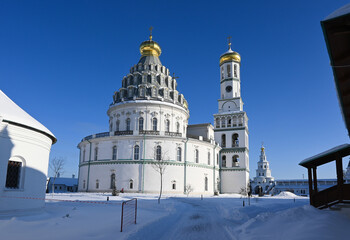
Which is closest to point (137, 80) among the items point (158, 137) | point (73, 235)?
point (158, 137)

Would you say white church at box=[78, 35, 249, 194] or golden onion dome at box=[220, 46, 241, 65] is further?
golden onion dome at box=[220, 46, 241, 65]

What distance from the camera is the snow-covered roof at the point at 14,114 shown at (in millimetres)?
14401

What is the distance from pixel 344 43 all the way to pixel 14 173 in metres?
15.9

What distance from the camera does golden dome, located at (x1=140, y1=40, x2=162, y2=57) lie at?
52.2 m

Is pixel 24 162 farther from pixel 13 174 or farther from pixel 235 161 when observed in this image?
pixel 235 161

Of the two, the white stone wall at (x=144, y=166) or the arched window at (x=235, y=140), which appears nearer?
the white stone wall at (x=144, y=166)

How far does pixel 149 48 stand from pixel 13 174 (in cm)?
4080

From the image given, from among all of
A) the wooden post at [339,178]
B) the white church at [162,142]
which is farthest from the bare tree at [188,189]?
the wooden post at [339,178]

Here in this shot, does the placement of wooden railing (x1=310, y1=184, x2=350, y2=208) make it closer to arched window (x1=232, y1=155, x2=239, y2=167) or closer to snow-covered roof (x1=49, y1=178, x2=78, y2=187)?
arched window (x1=232, y1=155, x2=239, y2=167)

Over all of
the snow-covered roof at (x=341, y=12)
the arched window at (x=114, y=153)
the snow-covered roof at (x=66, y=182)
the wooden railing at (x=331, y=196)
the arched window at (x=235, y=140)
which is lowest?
the snow-covered roof at (x=66, y=182)

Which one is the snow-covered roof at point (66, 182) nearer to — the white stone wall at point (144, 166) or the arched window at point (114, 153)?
the white stone wall at point (144, 166)

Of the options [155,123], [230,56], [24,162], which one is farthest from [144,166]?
[230,56]

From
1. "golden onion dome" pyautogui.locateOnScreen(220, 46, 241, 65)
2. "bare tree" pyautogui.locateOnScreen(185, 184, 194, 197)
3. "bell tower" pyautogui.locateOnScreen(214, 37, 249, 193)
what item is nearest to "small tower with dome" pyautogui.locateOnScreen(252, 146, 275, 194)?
"bell tower" pyautogui.locateOnScreen(214, 37, 249, 193)

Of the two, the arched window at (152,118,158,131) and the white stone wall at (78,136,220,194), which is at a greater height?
the arched window at (152,118,158,131)
